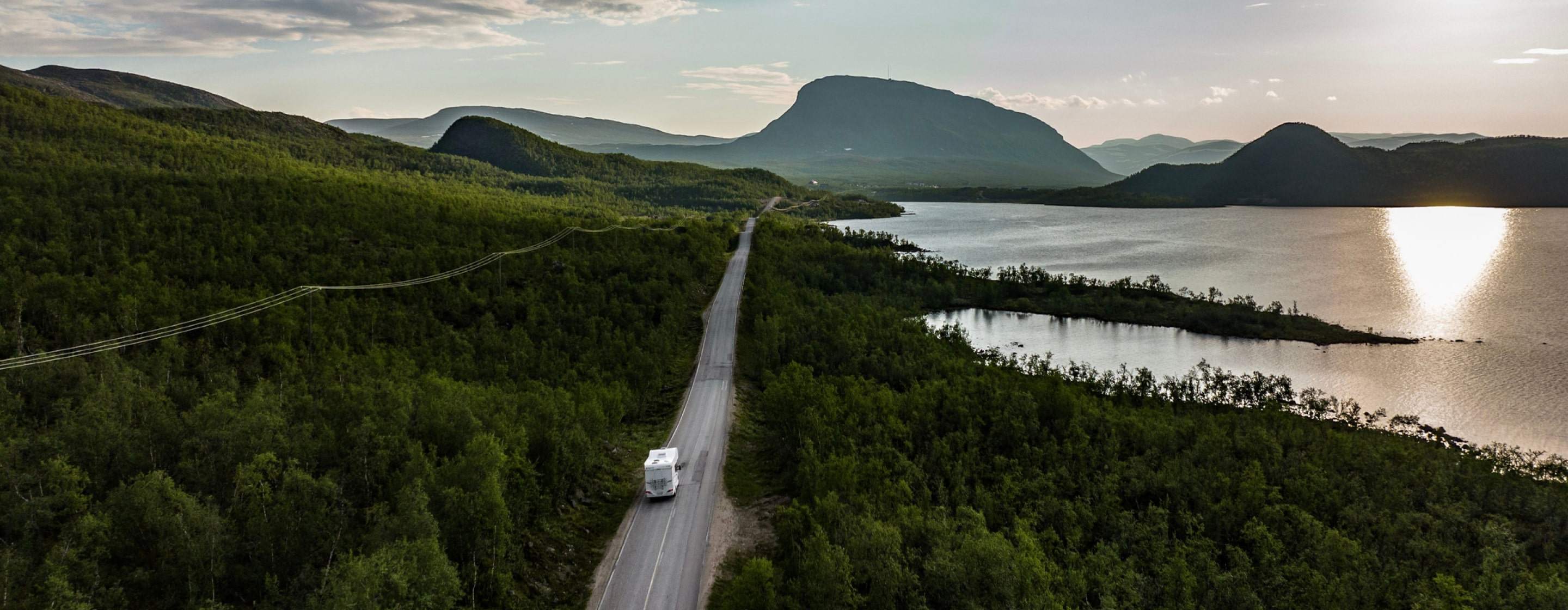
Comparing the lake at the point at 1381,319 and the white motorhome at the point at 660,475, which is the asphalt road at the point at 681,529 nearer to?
the white motorhome at the point at 660,475

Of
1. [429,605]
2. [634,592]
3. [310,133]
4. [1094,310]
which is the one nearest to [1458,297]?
[1094,310]

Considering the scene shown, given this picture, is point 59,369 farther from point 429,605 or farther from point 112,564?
point 429,605

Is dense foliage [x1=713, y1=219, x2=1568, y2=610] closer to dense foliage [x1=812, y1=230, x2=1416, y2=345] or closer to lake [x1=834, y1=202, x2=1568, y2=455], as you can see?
lake [x1=834, y1=202, x2=1568, y2=455]

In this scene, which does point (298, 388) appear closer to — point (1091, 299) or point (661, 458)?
point (661, 458)

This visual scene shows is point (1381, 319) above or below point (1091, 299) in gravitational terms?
above

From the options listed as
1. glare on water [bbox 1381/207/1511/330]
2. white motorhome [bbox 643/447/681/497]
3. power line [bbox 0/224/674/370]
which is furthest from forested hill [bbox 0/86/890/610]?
glare on water [bbox 1381/207/1511/330]

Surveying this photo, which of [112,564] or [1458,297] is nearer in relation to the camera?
[112,564]

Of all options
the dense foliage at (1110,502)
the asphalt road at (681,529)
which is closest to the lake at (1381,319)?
the dense foliage at (1110,502)

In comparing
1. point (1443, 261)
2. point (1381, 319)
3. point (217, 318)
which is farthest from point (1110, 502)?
point (1443, 261)
